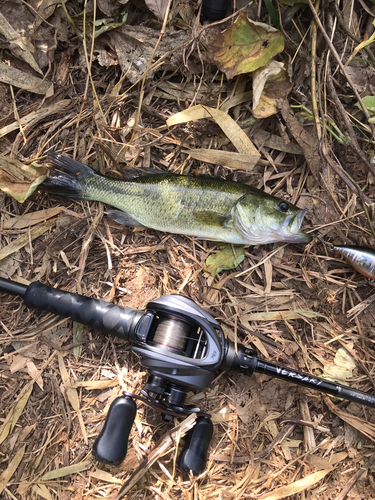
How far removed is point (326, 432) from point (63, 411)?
2.20 metres

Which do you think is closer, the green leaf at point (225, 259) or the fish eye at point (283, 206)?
the fish eye at point (283, 206)

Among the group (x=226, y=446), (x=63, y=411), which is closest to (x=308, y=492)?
(x=226, y=446)

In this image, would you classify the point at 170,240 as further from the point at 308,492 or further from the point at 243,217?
the point at 308,492

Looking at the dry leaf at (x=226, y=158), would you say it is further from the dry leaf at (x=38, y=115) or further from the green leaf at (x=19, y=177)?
the green leaf at (x=19, y=177)

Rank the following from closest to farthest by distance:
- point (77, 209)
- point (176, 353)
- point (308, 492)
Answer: point (176, 353), point (308, 492), point (77, 209)

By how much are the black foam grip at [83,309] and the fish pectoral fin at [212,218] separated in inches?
36.1

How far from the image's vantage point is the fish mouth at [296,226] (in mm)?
2828

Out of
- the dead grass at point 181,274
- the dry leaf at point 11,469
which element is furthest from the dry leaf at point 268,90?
the dry leaf at point 11,469

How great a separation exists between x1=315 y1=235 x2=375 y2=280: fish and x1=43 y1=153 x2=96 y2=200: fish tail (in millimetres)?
2176

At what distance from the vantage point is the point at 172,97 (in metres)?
3.08

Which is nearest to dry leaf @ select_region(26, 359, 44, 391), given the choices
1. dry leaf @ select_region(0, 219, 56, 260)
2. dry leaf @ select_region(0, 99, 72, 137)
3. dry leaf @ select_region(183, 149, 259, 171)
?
dry leaf @ select_region(0, 219, 56, 260)

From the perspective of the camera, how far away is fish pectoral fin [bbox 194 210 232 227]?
289 centimetres

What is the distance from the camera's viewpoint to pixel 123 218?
2994 mm

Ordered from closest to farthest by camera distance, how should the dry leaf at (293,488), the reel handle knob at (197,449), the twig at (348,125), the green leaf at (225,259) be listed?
the reel handle knob at (197,449)
the dry leaf at (293,488)
the twig at (348,125)
the green leaf at (225,259)
